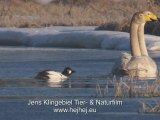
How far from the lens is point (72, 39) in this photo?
29.4 m

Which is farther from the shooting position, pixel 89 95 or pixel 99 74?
pixel 99 74

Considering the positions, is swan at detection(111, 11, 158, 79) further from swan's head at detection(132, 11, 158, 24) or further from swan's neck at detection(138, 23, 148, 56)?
swan's head at detection(132, 11, 158, 24)

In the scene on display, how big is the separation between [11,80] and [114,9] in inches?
1266

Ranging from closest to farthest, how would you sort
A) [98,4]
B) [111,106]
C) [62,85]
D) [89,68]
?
[111,106] → [62,85] → [89,68] → [98,4]

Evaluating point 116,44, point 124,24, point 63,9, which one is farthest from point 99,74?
point 63,9

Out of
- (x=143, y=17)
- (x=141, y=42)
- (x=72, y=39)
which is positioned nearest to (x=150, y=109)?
(x=141, y=42)

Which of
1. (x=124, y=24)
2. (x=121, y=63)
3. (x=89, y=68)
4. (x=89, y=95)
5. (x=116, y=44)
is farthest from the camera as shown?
(x=124, y=24)

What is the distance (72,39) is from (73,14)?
1380 centimetres

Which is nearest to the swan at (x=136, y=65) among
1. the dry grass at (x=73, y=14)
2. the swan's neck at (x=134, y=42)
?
the swan's neck at (x=134, y=42)

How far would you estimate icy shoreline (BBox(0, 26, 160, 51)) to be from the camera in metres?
26.5

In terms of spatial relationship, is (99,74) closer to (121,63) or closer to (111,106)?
(121,63)

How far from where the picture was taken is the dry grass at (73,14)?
37.5 metres

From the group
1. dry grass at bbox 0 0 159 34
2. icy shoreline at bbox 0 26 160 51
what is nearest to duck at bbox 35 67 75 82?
icy shoreline at bbox 0 26 160 51

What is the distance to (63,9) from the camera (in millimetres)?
46562
